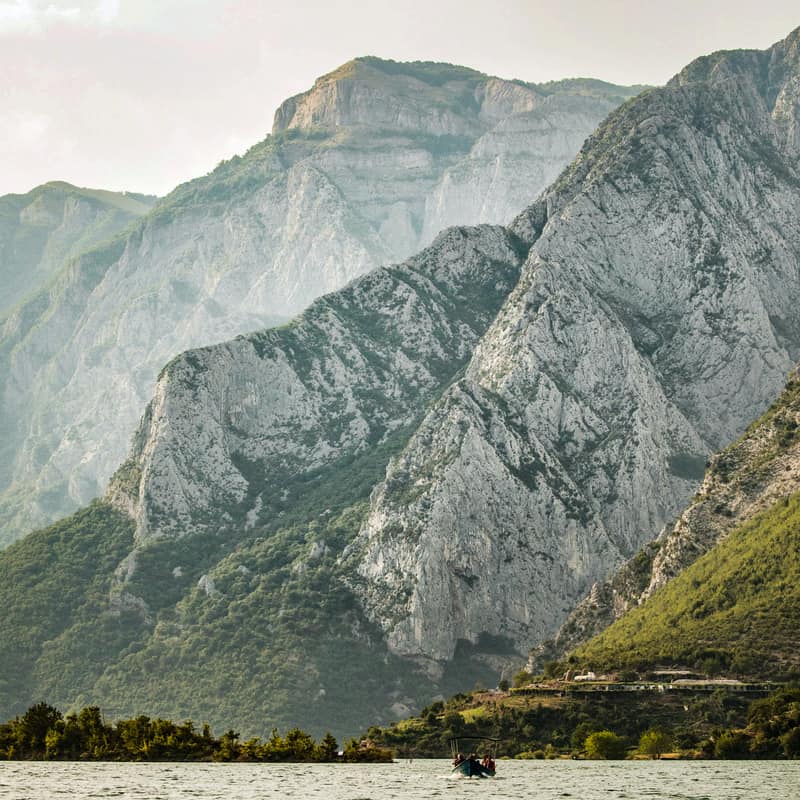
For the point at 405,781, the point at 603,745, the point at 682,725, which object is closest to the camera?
the point at 405,781

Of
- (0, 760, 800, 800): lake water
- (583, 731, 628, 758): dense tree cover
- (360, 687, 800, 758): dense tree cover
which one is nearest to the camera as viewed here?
(0, 760, 800, 800): lake water

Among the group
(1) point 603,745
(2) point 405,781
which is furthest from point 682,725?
(2) point 405,781

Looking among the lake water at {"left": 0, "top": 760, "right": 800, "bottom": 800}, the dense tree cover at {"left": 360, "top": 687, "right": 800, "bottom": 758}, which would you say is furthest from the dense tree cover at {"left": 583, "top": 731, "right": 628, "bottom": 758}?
the lake water at {"left": 0, "top": 760, "right": 800, "bottom": 800}

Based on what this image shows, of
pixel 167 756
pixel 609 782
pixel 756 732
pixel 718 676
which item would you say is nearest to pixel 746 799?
pixel 609 782

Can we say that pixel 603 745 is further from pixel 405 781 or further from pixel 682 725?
pixel 405 781

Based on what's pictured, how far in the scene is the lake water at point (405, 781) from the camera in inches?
5561

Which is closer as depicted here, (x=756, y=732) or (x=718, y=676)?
(x=756, y=732)

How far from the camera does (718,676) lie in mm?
198875

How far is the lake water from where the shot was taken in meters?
141

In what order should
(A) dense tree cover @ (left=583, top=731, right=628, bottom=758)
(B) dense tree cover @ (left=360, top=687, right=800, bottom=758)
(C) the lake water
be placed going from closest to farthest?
(C) the lake water, (B) dense tree cover @ (left=360, top=687, right=800, bottom=758), (A) dense tree cover @ (left=583, top=731, right=628, bottom=758)

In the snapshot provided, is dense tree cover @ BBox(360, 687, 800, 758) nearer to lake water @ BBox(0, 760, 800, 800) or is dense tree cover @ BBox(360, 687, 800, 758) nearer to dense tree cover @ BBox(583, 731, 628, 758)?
dense tree cover @ BBox(583, 731, 628, 758)

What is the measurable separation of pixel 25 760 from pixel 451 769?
172 ft

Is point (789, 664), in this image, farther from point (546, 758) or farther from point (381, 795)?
point (381, 795)

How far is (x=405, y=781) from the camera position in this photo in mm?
166250
